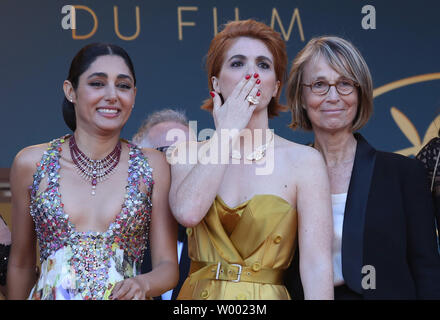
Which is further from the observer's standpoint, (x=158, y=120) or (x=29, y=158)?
(x=158, y=120)

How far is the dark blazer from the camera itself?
296 cm

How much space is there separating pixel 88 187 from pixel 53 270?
0.36 m

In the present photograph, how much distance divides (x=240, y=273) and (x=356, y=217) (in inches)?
21.5

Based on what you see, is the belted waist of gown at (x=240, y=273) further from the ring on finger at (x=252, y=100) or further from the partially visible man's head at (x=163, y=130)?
the partially visible man's head at (x=163, y=130)

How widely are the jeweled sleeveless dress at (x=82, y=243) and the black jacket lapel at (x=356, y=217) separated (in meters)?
0.83

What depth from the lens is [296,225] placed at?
2924 millimetres

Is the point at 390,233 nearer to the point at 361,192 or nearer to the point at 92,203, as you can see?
the point at 361,192

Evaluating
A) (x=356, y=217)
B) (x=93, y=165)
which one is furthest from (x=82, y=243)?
(x=356, y=217)

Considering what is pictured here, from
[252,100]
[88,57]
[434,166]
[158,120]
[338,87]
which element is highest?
[158,120]

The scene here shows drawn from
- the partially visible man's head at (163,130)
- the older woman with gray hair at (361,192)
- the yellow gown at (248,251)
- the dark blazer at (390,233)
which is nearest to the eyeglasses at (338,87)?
the older woman with gray hair at (361,192)

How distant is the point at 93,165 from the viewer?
3.05 m

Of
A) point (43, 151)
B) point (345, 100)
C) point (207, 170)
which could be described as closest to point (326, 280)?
point (207, 170)

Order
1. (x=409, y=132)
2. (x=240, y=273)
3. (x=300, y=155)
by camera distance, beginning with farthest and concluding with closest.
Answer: (x=409, y=132), (x=300, y=155), (x=240, y=273)

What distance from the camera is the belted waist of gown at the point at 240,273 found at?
2.88 meters
